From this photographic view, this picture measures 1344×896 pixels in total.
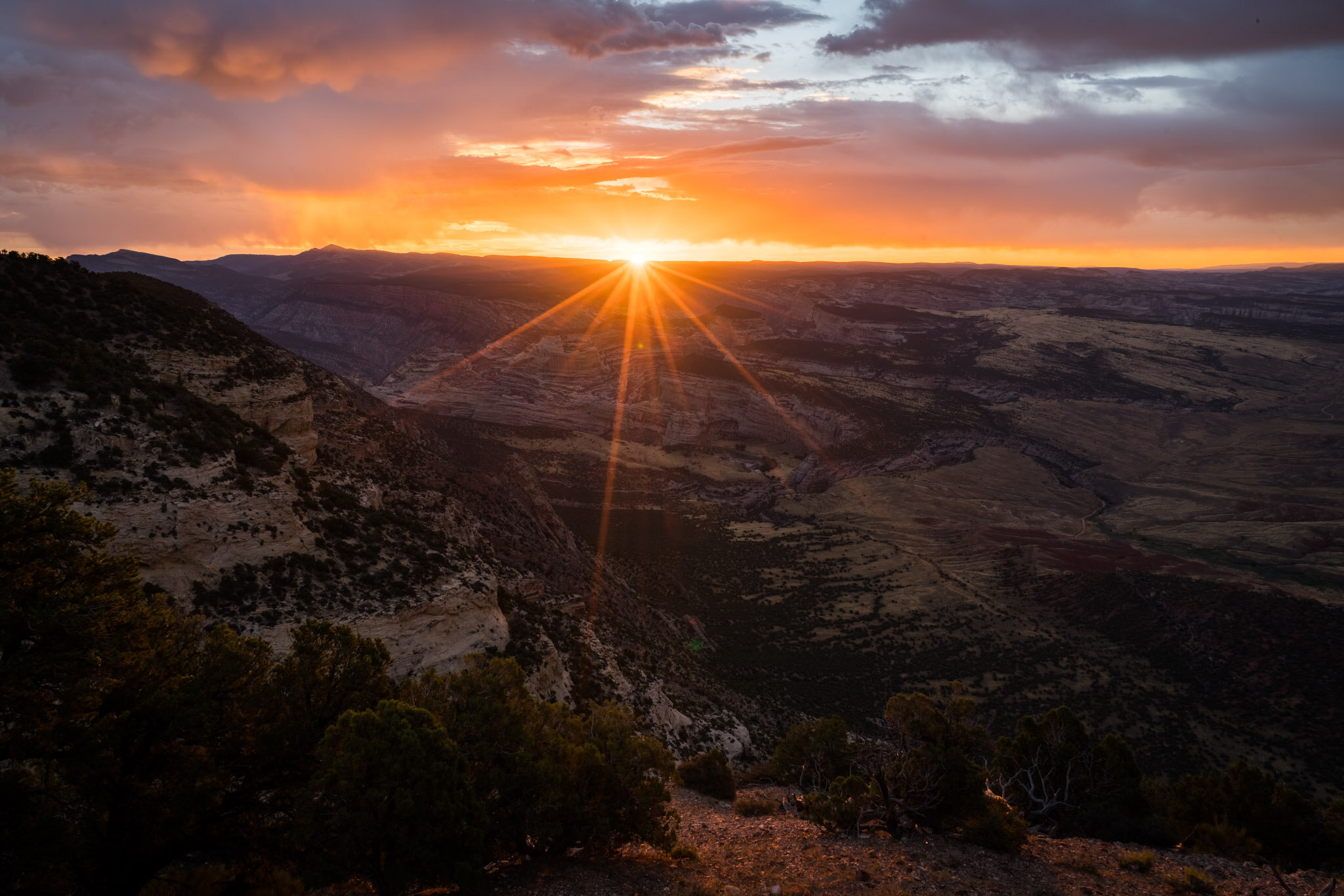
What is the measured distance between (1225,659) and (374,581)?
50798 millimetres

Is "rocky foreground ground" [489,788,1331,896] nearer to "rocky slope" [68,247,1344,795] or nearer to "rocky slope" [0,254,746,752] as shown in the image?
"rocky slope" [0,254,746,752]

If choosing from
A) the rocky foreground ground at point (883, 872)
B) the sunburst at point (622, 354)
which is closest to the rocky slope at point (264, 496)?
the rocky foreground ground at point (883, 872)

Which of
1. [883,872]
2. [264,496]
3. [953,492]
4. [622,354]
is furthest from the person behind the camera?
[622,354]

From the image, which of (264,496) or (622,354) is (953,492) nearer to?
(622,354)

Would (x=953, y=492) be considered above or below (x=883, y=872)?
below

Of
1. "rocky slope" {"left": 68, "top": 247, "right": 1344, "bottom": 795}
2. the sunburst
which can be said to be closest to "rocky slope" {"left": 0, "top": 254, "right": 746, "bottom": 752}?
"rocky slope" {"left": 68, "top": 247, "right": 1344, "bottom": 795}

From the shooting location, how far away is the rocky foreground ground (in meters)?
14.4

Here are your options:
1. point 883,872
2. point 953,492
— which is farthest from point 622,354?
point 883,872

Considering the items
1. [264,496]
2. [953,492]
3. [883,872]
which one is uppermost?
[264,496]

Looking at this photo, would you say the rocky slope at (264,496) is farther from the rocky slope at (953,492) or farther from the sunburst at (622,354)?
the sunburst at (622,354)

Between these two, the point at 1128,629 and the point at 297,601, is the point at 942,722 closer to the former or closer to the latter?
the point at 297,601

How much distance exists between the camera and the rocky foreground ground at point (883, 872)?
1441cm

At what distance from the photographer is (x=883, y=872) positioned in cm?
1549

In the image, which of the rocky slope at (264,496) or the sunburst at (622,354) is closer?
the rocky slope at (264,496)
